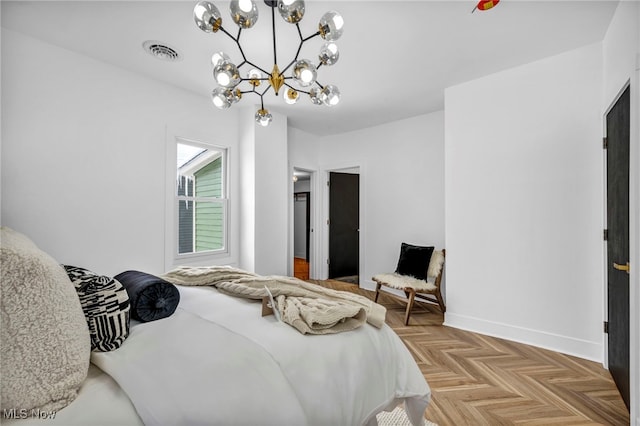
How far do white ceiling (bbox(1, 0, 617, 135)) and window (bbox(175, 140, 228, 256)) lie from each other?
0.82 metres

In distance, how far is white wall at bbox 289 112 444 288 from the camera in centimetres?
396

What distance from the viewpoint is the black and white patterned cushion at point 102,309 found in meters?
1.01

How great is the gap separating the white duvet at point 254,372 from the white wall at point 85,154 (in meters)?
1.81

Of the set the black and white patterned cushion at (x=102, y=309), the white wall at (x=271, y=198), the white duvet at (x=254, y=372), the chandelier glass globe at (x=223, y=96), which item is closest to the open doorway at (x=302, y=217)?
the white wall at (x=271, y=198)

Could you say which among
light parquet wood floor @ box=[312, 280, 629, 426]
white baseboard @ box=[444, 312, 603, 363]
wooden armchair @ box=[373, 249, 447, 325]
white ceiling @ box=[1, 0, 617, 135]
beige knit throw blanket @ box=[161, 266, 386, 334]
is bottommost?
light parquet wood floor @ box=[312, 280, 629, 426]

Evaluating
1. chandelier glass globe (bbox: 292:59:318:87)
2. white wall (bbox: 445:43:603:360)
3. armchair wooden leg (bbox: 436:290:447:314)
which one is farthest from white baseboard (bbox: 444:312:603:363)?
chandelier glass globe (bbox: 292:59:318:87)

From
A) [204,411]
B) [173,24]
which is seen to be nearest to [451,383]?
[204,411]

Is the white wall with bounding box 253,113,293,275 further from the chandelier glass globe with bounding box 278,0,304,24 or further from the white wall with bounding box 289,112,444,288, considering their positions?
the chandelier glass globe with bounding box 278,0,304,24

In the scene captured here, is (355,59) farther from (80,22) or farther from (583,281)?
(583,281)

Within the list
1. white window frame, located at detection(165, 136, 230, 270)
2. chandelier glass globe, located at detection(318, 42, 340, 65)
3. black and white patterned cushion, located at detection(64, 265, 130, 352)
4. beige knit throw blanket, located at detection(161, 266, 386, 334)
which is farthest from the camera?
white window frame, located at detection(165, 136, 230, 270)

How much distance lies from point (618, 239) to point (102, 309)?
115 inches

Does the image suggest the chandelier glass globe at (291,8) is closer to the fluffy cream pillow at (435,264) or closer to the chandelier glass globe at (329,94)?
the chandelier glass globe at (329,94)

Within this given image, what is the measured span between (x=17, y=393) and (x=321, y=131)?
15.2 ft

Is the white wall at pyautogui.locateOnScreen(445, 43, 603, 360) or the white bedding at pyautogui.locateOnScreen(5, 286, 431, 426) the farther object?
the white wall at pyautogui.locateOnScreen(445, 43, 603, 360)
